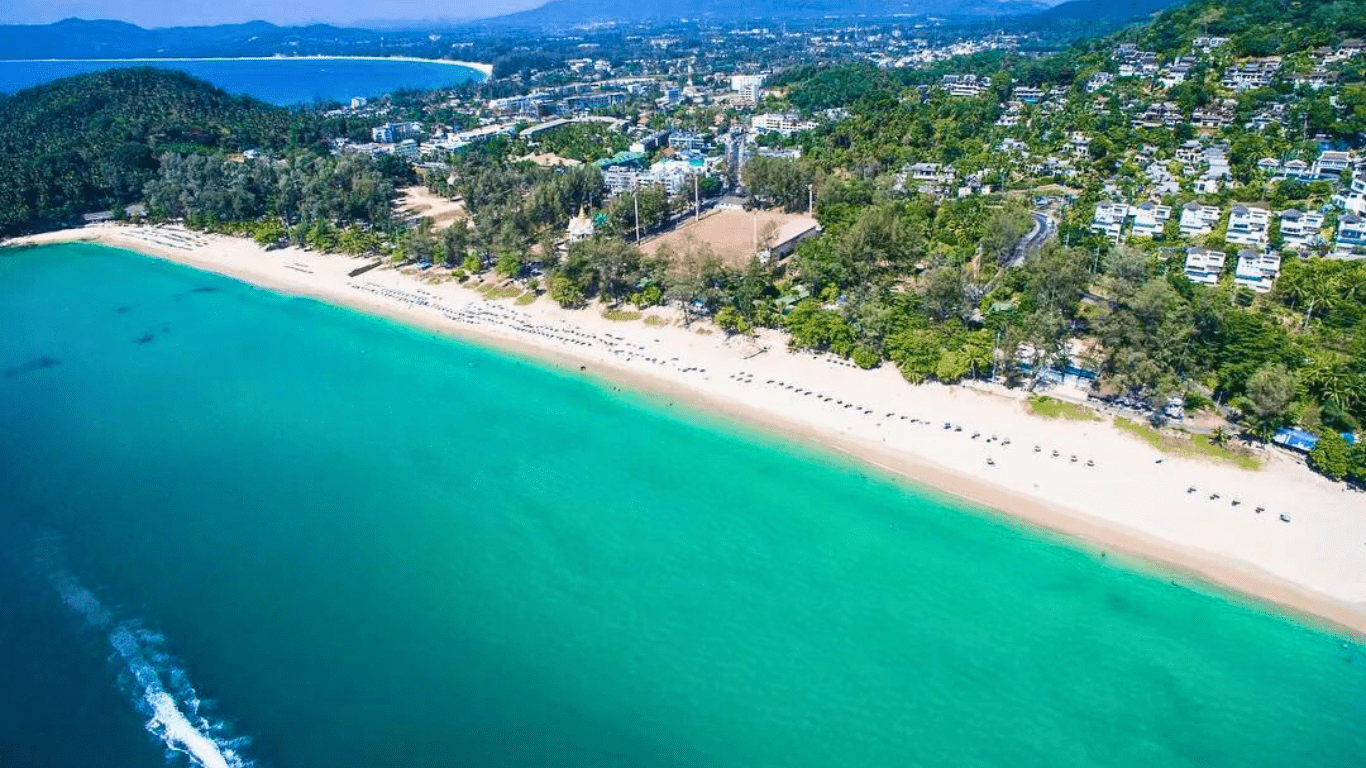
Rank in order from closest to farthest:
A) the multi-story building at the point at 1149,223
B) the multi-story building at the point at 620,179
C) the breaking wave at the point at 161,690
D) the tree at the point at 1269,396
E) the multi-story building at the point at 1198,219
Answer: the breaking wave at the point at 161,690 < the tree at the point at 1269,396 < the multi-story building at the point at 1198,219 < the multi-story building at the point at 1149,223 < the multi-story building at the point at 620,179

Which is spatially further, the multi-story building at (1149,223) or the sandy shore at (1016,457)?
the multi-story building at (1149,223)

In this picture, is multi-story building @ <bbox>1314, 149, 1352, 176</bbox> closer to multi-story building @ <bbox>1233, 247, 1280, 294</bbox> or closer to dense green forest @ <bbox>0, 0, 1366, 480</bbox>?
dense green forest @ <bbox>0, 0, 1366, 480</bbox>

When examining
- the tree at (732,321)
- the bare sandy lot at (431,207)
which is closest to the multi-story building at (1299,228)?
the tree at (732,321)

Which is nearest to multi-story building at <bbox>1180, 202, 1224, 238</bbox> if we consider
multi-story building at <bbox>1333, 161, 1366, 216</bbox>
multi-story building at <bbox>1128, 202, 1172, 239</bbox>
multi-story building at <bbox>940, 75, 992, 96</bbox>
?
multi-story building at <bbox>1128, 202, 1172, 239</bbox>

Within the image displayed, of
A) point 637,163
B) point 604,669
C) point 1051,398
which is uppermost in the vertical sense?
point 637,163

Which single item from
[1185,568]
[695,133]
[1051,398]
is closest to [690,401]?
[1051,398]

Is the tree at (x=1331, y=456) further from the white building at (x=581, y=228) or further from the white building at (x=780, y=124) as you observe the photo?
the white building at (x=780, y=124)

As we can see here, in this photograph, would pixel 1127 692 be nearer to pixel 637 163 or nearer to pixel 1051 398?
pixel 1051 398
